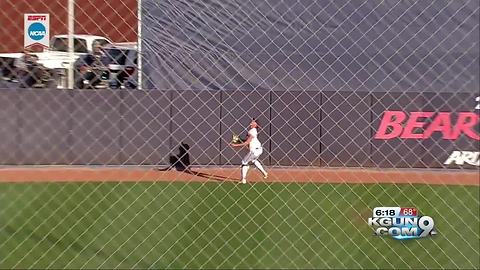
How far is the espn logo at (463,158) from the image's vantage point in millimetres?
4371

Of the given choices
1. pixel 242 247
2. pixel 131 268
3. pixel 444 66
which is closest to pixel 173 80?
pixel 242 247

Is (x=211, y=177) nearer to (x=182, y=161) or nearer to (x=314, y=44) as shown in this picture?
(x=182, y=161)

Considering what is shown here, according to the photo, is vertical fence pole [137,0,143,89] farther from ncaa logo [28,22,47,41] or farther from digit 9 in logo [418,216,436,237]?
digit 9 in logo [418,216,436,237]

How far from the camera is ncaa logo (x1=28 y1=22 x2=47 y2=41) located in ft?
20.3

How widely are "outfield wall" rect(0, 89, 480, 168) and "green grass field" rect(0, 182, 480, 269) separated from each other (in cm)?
46

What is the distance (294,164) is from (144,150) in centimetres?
243

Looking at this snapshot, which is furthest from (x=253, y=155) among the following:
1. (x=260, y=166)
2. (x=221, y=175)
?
(x=221, y=175)

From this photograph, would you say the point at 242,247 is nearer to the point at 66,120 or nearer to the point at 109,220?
the point at 109,220

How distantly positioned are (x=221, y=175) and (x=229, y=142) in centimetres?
Answer: 71

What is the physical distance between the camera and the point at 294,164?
8.26 meters

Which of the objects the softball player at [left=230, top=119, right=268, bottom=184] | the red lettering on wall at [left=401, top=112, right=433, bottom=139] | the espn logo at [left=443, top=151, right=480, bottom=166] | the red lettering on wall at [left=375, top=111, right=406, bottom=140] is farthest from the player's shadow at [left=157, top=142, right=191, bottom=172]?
the espn logo at [left=443, top=151, right=480, bottom=166]

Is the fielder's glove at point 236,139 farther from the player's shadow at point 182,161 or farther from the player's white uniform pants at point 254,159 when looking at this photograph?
the player's shadow at point 182,161
